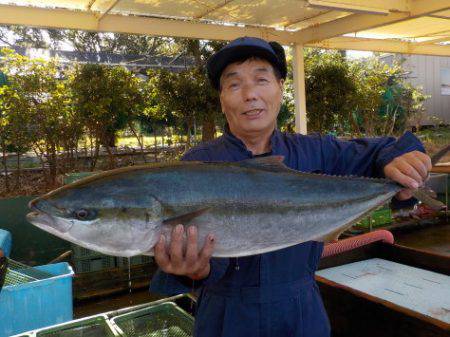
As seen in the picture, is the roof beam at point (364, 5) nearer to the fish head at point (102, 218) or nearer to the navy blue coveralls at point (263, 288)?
the navy blue coveralls at point (263, 288)

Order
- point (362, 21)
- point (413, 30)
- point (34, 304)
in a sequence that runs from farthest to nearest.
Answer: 1. point (413, 30)
2. point (362, 21)
3. point (34, 304)

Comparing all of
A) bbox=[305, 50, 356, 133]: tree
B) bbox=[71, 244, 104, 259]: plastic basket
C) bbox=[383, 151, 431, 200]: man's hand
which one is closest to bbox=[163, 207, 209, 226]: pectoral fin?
bbox=[383, 151, 431, 200]: man's hand

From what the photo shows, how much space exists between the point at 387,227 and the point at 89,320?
726 cm

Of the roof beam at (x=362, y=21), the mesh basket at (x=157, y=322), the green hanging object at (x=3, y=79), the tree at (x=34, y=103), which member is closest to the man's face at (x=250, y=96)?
the mesh basket at (x=157, y=322)

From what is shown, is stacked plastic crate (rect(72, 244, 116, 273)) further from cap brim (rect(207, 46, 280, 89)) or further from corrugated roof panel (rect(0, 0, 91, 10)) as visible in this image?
cap brim (rect(207, 46, 280, 89))

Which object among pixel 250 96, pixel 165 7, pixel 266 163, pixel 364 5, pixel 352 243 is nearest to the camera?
pixel 266 163

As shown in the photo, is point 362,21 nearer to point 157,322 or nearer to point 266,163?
point 157,322

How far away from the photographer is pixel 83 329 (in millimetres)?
3791

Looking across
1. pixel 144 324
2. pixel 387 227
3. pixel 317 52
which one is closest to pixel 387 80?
pixel 317 52

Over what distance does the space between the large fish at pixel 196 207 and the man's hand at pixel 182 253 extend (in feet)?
0.12

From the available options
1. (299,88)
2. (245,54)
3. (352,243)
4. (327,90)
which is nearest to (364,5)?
(299,88)

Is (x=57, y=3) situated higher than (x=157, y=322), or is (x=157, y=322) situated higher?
(x=57, y=3)

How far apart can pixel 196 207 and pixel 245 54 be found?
937 mm

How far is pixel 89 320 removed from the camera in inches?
151
